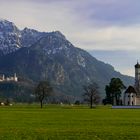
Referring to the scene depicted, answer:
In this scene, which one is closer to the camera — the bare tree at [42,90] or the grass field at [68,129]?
the grass field at [68,129]

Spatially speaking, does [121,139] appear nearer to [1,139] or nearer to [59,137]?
[59,137]

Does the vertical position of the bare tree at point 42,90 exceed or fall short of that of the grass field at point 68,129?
it exceeds it

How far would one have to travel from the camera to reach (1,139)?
30.7m

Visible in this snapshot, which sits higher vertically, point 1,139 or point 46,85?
point 46,85

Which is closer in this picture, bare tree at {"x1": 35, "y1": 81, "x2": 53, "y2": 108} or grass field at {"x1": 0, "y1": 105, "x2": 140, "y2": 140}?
grass field at {"x1": 0, "y1": 105, "x2": 140, "y2": 140}

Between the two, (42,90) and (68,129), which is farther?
(42,90)

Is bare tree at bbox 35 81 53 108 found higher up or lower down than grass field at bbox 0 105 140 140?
higher up

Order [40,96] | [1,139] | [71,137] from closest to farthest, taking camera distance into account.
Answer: [1,139] < [71,137] < [40,96]

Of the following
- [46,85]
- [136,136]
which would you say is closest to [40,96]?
[46,85]

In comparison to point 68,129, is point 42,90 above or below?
above

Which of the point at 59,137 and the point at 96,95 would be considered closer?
the point at 59,137

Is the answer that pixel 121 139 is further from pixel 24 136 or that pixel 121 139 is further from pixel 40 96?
pixel 40 96

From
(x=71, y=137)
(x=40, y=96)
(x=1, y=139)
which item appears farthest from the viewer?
(x=40, y=96)

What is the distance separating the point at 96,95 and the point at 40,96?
76.5 ft
